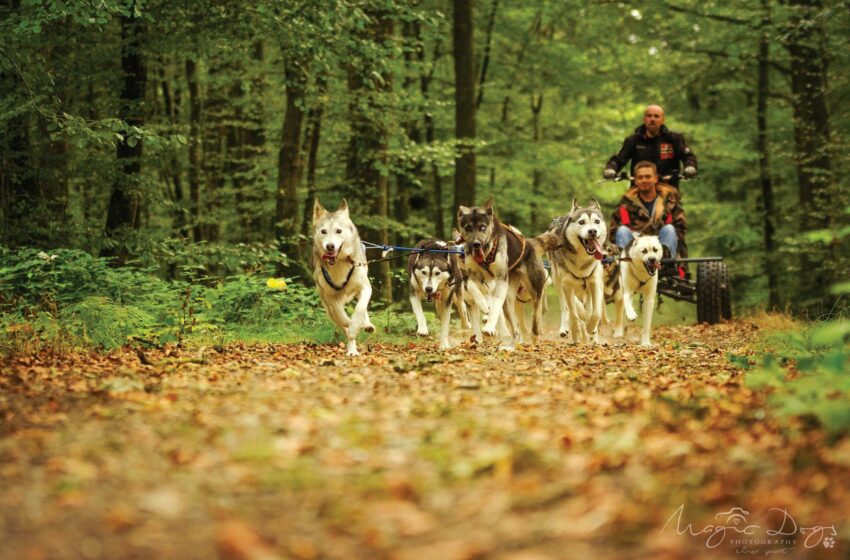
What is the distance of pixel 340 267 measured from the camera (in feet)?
30.6

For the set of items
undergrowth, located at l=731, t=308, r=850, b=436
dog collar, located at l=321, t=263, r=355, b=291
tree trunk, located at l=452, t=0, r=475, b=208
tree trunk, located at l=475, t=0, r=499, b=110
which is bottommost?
undergrowth, located at l=731, t=308, r=850, b=436

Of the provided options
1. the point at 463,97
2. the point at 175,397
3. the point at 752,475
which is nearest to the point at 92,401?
the point at 175,397

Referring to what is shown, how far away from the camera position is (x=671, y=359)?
8.12 meters

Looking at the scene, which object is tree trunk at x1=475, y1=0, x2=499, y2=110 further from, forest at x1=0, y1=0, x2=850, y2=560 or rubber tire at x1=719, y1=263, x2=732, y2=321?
rubber tire at x1=719, y1=263, x2=732, y2=321

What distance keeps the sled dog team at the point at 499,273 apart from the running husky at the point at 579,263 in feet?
0.04

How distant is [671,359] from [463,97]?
10.1m

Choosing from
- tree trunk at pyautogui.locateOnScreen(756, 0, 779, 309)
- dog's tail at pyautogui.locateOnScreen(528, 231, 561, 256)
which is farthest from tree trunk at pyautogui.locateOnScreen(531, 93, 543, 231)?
dog's tail at pyautogui.locateOnScreen(528, 231, 561, 256)

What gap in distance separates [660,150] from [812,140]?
20.0 ft

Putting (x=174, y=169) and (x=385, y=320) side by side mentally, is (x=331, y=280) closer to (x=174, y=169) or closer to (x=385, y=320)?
(x=385, y=320)

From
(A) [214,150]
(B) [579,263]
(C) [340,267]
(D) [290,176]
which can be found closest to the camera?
(C) [340,267]

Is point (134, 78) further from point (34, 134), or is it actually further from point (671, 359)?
point (671, 359)

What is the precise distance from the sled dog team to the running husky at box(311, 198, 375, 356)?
1 centimetres

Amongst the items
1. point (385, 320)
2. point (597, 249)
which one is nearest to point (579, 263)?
point (597, 249)

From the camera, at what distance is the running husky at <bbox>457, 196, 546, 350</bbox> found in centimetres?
919
